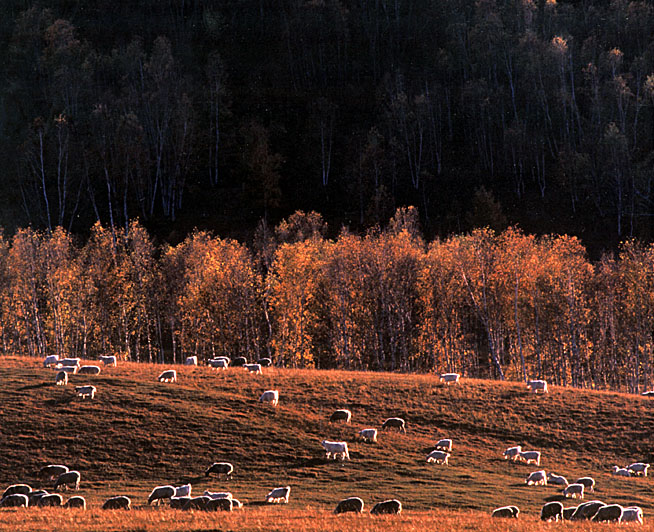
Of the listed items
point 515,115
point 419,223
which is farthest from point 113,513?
point 515,115

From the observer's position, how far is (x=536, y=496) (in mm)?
37875

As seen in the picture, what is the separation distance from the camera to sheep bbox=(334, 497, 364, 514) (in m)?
32.3

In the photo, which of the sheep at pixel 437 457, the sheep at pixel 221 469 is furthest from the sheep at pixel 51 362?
the sheep at pixel 437 457

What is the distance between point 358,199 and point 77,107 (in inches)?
2808

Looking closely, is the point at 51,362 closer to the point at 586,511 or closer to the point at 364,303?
the point at 364,303

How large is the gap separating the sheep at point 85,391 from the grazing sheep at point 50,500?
16.6 meters

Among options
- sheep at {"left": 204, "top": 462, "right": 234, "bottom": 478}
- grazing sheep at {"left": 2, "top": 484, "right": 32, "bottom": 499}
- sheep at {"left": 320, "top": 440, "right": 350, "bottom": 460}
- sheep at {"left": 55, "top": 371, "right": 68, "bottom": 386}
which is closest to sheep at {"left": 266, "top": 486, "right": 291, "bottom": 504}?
sheep at {"left": 204, "top": 462, "right": 234, "bottom": 478}

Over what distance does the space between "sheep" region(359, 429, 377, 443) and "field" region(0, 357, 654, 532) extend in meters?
0.64

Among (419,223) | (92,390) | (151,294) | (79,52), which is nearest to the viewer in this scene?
(92,390)

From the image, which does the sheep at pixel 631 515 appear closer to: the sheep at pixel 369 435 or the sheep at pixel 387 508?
the sheep at pixel 387 508

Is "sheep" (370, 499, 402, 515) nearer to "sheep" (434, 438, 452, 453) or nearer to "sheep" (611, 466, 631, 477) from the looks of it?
"sheep" (434, 438, 452, 453)

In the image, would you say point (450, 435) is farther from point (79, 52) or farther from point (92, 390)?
point (79, 52)

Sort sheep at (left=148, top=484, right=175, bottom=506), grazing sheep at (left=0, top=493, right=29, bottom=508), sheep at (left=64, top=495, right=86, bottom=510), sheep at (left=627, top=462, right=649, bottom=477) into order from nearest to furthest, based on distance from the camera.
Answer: sheep at (left=64, top=495, right=86, bottom=510)
grazing sheep at (left=0, top=493, right=29, bottom=508)
sheep at (left=148, top=484, right=175, bottom=506)
sheep at (left=627, top=462, right=649, bottom=477)


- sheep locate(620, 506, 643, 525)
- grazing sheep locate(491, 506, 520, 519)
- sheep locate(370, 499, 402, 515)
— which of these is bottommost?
sheep locate(620, 506, 643, 525)
